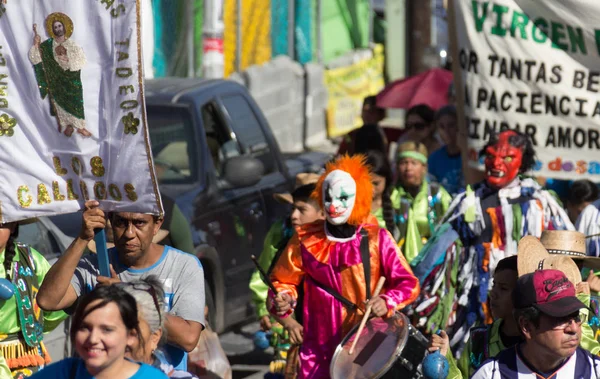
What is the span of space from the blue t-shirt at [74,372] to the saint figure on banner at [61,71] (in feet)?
4.28

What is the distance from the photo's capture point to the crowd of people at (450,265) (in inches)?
215

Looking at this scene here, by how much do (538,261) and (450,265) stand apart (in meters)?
2.16

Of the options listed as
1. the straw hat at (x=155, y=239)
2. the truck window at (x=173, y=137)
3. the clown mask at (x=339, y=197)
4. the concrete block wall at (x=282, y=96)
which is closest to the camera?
the clown mask at (x=339, y=197)

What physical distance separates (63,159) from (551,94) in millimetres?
4537

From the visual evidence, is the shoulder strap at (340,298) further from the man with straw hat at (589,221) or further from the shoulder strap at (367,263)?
the man with straw hat at (589,221)

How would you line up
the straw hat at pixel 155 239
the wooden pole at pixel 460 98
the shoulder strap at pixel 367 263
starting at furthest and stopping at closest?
1. the wooden pole at pixel 460 98
2. the straw hat at pixel 155 239
3. the shoulder strap at pixel 367 263

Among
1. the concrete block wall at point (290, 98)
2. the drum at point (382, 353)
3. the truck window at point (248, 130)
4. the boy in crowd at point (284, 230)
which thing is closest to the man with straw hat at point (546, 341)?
the drum at point (382, 353)

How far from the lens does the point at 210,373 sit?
7344 mm

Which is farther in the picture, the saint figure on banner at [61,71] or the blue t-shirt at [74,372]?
the saint figure on banner at [61,71]

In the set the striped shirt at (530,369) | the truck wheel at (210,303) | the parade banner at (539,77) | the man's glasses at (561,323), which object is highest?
the parade banner at (539,77)

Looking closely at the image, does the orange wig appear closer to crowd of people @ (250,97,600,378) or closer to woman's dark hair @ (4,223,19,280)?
crowd of people @ (250,97,600,378)

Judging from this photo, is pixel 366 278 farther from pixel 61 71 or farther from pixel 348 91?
pixel 348 91

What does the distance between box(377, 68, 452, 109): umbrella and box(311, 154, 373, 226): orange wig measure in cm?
809

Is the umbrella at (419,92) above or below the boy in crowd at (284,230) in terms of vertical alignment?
above
